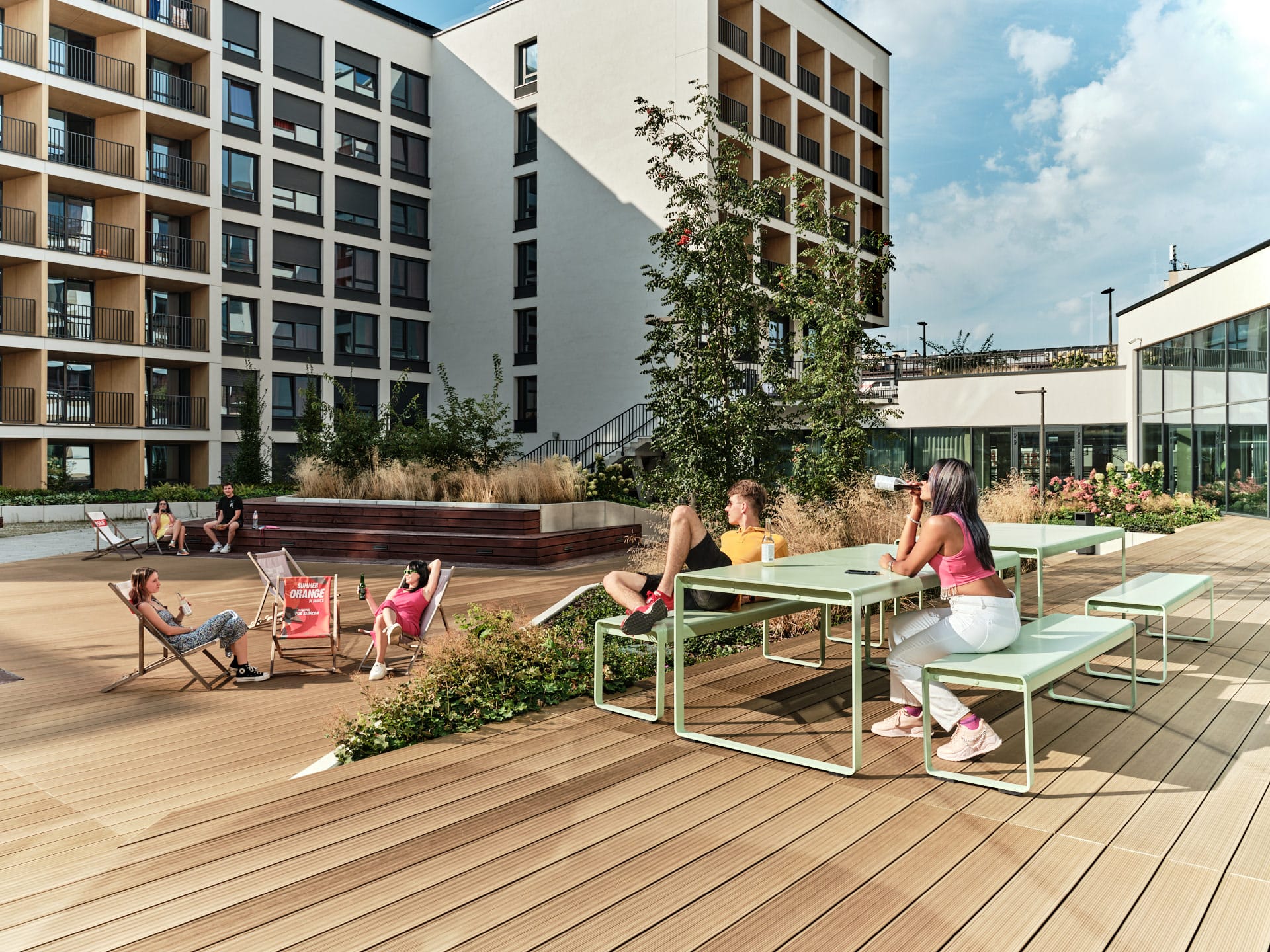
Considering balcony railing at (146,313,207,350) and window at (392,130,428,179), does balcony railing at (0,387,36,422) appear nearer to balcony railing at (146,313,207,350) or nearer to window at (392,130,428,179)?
balcony railing at (146,313,207,350)

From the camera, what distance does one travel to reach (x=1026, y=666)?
3.45 meters

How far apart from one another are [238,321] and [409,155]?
944 cm

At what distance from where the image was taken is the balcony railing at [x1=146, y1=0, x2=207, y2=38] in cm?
2492

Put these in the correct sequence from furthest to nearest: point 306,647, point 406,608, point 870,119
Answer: point 870,119, point 306,647, point 406,608

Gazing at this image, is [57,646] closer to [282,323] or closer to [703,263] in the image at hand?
[703,263]

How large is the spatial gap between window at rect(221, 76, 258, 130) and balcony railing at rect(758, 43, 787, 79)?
54.2ft

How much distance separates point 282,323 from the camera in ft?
92.8

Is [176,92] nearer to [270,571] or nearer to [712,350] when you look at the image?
[270,571]

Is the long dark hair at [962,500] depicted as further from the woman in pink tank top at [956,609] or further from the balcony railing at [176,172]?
the balcony railing at [176,172]

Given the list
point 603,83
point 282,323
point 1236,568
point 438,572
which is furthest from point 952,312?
point 438,572

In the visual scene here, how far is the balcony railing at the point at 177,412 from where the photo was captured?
24.9 meters

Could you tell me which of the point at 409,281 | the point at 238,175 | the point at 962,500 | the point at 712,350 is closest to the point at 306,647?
the point at 712,350

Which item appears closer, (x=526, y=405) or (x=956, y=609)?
(x=956, y=609)

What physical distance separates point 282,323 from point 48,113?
27.2ft
